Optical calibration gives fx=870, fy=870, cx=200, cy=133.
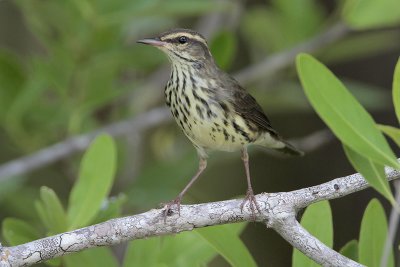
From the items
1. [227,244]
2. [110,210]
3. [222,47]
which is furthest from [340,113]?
[222,47]

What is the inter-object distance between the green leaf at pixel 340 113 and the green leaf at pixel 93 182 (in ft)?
4.09

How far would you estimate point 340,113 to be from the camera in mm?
3293

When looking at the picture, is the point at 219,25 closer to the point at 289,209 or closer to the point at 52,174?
the point at 52,174

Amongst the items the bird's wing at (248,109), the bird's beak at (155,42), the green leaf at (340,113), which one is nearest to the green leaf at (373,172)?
the green leaf at (340,113)

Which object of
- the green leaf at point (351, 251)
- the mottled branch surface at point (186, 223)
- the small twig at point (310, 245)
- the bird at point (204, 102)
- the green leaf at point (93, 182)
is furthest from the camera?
the bird at point (204, 102)

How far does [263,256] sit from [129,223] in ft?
18.3

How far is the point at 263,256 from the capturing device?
9.10m

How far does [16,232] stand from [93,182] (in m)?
0.44

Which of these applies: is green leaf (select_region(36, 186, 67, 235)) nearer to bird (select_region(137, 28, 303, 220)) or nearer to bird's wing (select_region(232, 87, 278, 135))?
bird (select_region(137, 28, 303, 220))

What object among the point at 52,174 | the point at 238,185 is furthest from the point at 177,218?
the point at 238,185

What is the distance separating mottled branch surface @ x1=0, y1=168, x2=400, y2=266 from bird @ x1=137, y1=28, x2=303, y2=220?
962 mm

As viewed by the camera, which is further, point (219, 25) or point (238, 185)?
point (238, 185)

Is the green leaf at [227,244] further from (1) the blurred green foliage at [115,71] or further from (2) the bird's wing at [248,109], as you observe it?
(2) the bird's wing at [248,109]

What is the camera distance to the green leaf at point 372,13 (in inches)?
236
